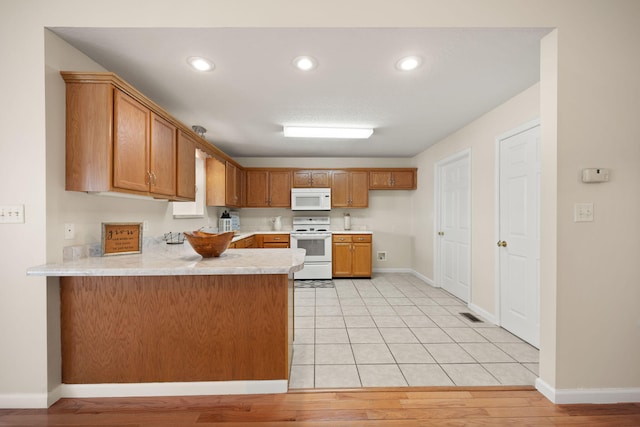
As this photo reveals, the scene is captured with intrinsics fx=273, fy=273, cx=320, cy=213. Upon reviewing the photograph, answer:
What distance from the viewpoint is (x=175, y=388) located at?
1.78 meters

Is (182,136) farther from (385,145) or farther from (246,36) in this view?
(385,145)

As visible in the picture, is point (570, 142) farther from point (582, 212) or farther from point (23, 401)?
point (23, 401)

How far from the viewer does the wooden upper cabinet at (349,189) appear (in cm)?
528

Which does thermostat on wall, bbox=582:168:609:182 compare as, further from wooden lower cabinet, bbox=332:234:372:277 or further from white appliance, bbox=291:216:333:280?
white appliance, bbox=291:216:333:280

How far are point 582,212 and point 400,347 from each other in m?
1.69

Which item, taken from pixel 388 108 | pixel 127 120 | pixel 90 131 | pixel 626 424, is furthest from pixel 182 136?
pixel 626 424

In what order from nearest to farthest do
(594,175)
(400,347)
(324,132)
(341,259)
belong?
(594,175) < (400,347) < (324,132) < (341,259)

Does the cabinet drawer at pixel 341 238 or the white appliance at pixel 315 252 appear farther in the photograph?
the cabinet drawer at pixel 341 238

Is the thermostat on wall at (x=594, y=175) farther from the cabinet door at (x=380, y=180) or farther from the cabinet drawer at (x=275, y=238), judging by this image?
the cabinet drawer at (x=275, y=238)

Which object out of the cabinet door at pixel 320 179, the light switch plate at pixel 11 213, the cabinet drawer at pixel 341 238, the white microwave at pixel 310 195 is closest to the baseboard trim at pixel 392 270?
the cabinet drawer at pixel 341 238

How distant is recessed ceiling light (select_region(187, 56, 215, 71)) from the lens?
79.8 inches

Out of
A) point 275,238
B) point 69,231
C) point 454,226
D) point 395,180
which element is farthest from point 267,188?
point 69,231

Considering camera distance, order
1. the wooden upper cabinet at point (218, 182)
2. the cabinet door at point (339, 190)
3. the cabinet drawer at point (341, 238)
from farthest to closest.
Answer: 1. the cabinet door at point (339, 190)
2. the cabinet drawer at point (341, 238)
3. the wooden upper cabinet at point (218, 182)

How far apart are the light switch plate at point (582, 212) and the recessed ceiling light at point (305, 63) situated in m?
2.02
